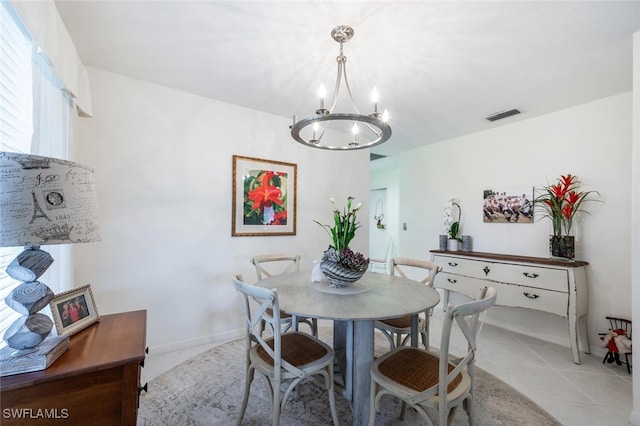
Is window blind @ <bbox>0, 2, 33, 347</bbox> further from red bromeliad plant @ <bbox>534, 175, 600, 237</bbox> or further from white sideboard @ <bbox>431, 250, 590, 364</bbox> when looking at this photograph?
red bromeliad plant @ <bbox>534, 175, 600, 237</bbox>

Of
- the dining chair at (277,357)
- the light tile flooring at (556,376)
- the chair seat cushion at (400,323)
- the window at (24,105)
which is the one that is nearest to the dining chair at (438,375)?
the dining chair at (277,357)

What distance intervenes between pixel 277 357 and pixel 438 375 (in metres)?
0.81

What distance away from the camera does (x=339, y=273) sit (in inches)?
68.1

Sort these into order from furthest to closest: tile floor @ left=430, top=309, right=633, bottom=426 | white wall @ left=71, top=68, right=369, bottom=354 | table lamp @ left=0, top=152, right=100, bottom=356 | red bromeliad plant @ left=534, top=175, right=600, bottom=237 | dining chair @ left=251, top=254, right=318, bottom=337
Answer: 1. red bromeliad plant @ left=534, top=175, right=600, bottom=237
2. white wall @ left=71, top=68, right=369, bottom=354
3. dining chair @ left=251, top=254, right=318, bottom=337
4. tile floor @ left=430, top=309, right=633, bottom=426
5. table lamp @ left=0, top=152, right=100, bottom=356

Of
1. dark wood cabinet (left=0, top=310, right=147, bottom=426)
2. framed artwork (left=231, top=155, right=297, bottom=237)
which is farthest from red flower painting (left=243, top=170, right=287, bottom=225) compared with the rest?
dark wood cabinet (left=0, top=310, right=147, bottom=426)

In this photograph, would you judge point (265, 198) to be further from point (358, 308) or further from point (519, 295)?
point (519, 295)

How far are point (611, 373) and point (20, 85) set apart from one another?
4456mm

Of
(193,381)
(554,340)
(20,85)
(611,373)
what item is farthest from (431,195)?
(20,85)

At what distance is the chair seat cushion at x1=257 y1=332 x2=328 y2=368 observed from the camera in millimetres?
1504

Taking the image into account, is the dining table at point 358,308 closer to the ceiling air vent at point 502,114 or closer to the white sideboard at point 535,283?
the white sideboard at point 535,283

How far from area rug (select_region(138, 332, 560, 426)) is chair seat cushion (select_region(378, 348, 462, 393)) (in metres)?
0.47

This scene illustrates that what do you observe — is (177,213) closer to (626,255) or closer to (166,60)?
(166,60)

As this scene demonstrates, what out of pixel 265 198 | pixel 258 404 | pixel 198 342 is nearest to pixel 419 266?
pixel 258 404

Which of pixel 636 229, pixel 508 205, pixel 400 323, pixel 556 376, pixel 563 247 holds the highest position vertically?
pixel 508 205
